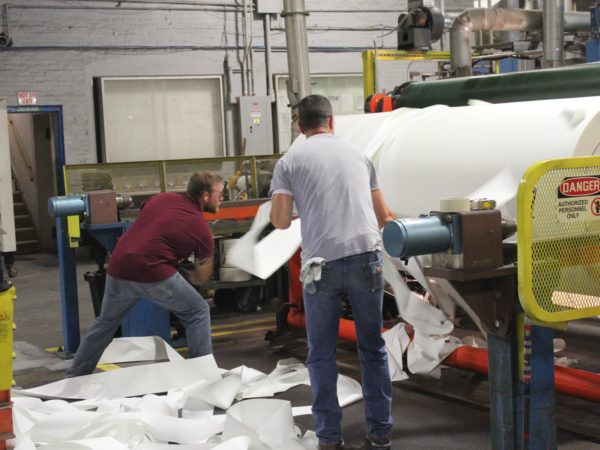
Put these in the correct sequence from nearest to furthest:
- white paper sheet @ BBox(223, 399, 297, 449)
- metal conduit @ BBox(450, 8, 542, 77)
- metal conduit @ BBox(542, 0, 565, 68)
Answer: white paper sheet @ BBox(223, 399, 297, 449) < metal conduit @ BBox(450, 8, 542, 77) < metal conduit @ BBox(542, 0, 565, 68)

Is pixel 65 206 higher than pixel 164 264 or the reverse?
higher

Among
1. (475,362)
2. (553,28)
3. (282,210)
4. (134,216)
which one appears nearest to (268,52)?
(553,28)

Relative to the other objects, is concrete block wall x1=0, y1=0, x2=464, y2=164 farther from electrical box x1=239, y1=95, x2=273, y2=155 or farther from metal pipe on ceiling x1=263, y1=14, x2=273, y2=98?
electrical box x1=239, y1=95, x2=273, y2=155

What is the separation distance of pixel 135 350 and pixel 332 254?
109 inches

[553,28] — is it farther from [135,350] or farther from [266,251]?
[135,350]

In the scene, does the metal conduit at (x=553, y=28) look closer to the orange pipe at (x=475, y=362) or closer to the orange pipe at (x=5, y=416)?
the orange pipe at (x=475, y=362)

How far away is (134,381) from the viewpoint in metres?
5.74

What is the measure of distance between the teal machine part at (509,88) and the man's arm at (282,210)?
1938mm

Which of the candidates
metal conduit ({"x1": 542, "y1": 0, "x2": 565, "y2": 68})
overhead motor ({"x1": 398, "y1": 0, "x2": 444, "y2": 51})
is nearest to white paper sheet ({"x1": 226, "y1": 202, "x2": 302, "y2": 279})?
overhead motor ({"x1": 398, "y1": 0, "x2": 444, "y2": 51})

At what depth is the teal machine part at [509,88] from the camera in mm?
5219

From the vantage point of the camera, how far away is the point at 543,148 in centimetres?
443

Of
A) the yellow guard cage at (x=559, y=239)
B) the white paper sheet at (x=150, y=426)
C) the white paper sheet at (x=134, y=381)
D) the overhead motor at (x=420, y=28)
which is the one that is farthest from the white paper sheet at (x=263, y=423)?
the overhead motor at (x=420, y=28)

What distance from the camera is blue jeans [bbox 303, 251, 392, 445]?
4344mm

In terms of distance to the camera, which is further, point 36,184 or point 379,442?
point 36,184
